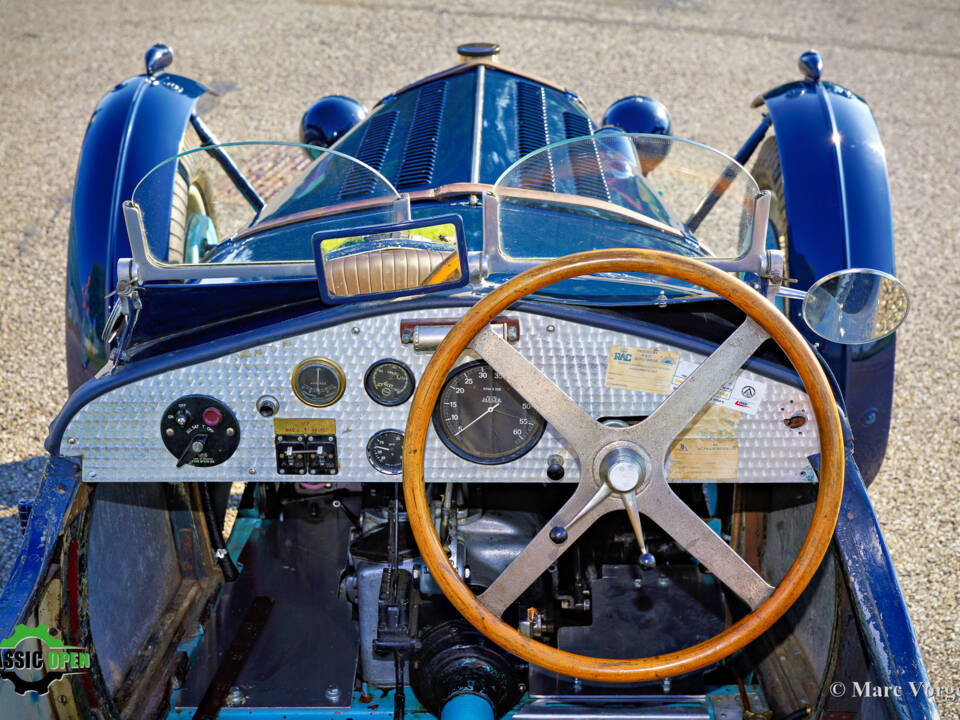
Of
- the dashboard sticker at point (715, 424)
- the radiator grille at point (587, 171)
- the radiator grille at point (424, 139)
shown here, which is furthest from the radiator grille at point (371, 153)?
the dashboard sticker at point (715, 424)

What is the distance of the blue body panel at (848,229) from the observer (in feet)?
9.69

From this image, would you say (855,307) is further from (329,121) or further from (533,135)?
(329,121)

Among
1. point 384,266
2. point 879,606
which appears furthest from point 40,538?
point 879,606

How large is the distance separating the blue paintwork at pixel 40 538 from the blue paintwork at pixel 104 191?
0.97 meters

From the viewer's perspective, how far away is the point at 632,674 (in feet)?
5.79

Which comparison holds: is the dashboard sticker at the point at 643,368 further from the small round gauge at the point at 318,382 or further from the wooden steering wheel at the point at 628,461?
the small round gauge at the point at 318,382

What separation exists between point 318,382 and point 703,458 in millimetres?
880

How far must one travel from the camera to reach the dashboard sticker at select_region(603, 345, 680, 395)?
1.98 metres

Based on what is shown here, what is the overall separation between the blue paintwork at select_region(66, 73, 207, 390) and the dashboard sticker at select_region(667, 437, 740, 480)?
6.30 feet

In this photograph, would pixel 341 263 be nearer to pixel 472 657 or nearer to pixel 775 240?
pixel 472 657

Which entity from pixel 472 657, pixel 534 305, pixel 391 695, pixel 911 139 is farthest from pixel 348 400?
pixel 911 139

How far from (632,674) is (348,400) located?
2.80 ft

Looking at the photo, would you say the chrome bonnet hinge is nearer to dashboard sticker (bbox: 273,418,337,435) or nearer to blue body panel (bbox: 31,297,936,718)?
blue body panel (bbox: 31,297,936,718)

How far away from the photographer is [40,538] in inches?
80.7
